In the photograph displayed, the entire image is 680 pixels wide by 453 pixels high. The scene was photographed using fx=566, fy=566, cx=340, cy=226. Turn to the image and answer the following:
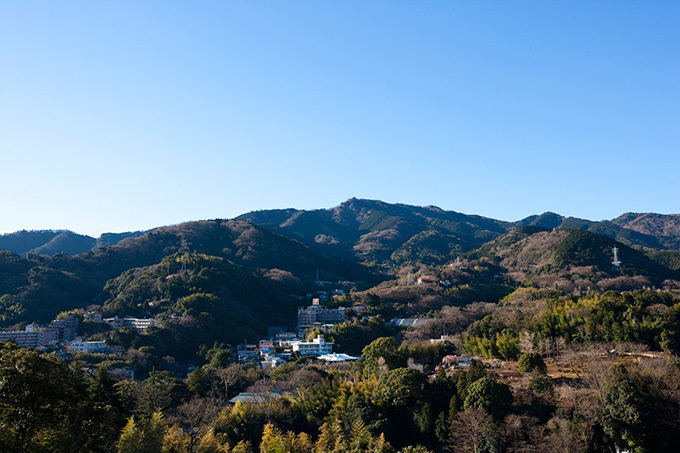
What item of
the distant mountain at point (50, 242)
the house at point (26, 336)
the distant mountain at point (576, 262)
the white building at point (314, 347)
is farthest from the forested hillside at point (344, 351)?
the distant mountain at point (50, 242)

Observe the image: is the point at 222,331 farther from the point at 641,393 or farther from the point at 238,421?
the point at 641,393

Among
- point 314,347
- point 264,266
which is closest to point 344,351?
point 314,347

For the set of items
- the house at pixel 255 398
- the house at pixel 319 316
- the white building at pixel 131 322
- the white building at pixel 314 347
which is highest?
the white building at pixel 131 322

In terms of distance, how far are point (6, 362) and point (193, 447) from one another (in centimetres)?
856

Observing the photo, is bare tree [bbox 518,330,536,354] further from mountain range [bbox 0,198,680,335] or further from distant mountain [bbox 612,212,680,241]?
distant mountain [bbox 612,212,680,241]

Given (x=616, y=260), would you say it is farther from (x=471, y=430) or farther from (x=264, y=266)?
(x=471, y=430)

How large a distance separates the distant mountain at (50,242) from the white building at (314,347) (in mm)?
78256

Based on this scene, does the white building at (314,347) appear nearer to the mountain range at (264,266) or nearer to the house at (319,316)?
the mountain range at (264,266)

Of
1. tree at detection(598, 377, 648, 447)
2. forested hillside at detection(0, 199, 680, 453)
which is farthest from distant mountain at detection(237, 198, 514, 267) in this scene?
tree at detection(598, 377, 648, 447)

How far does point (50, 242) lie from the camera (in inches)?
4692

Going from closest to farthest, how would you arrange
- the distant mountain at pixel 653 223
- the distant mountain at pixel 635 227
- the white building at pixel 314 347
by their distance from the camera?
the white building at pixel 314 347
the distant mountain at pixel 635 227
the distant mountain at pixel 653 223

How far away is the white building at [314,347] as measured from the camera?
5097cm

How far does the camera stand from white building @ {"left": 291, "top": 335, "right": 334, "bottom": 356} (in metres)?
51.0

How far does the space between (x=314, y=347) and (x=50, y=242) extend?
8987 cm
